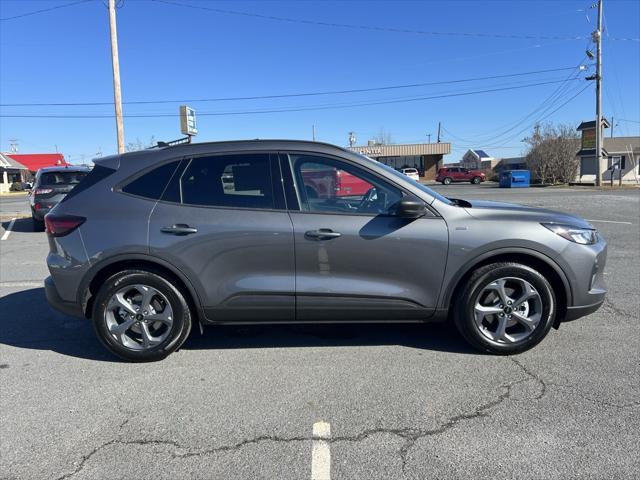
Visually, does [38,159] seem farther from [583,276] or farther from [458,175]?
[583,276]

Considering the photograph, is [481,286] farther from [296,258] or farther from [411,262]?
[296,258]

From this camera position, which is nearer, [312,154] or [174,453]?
[174,453]

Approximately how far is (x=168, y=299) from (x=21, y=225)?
41.8 feet

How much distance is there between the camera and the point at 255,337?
4.37 m

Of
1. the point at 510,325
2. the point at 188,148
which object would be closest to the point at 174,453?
the point at 188,148

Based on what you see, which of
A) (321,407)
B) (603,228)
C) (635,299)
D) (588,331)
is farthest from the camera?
(603,228)

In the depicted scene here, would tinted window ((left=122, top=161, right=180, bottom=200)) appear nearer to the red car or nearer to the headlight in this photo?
the red car

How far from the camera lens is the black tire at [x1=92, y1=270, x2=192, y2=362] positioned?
3.76 meters

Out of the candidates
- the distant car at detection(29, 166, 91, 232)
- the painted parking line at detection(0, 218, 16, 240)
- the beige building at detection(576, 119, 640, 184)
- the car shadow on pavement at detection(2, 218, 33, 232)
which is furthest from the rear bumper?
the beige building at detection(576, 119, 640, 184)

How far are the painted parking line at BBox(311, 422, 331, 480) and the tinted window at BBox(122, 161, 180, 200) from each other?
2239 millimetres

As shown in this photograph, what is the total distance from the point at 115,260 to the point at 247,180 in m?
1.24

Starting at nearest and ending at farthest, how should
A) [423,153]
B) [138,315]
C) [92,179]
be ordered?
1. [138,315]
2. [92,179]
3. [423,153]

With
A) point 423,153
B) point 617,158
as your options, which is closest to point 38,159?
point 423,153

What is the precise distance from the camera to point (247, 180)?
3.84m
